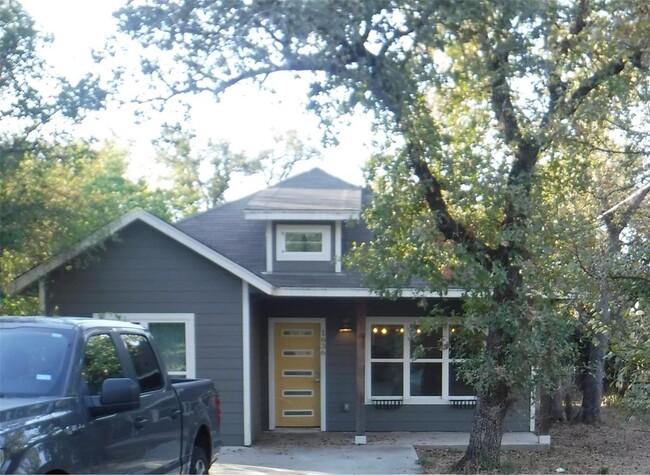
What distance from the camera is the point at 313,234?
16750 millimetres

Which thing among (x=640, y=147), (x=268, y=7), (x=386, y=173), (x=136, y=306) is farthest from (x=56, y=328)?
(x=640, y=147)

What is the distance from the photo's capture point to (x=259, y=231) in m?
18.3

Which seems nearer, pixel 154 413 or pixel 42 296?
pixel 154 413

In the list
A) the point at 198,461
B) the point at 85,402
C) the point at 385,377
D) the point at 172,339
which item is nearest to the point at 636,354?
the point at 198,461

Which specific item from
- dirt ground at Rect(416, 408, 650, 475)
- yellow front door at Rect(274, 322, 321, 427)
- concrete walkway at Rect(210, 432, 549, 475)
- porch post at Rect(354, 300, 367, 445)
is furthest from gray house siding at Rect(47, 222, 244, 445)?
dirt ground at Rect(416, 408, 650, 475)

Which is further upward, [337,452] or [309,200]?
→ [309,200]

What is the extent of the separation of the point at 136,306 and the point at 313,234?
12.2 ft

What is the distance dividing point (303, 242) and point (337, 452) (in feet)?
13.8

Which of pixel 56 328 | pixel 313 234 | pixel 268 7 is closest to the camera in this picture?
pixel 56 328

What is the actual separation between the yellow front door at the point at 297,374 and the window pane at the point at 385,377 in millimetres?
1134

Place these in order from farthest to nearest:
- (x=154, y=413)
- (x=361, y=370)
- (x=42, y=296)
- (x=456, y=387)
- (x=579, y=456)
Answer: (x=456, y=387) → (x=361, y=370) → (x=579, y=456) → (x=42, y=296) → (x=154, y=413)

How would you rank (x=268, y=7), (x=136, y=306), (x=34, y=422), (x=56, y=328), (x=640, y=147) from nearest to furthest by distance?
(x=34, y=422), (x=56, y=328), (x=268, y=7), (x=640, y=147), (x=136, y=306)

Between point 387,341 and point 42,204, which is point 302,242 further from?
point 42,204

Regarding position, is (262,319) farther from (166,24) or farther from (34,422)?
(34,422)
